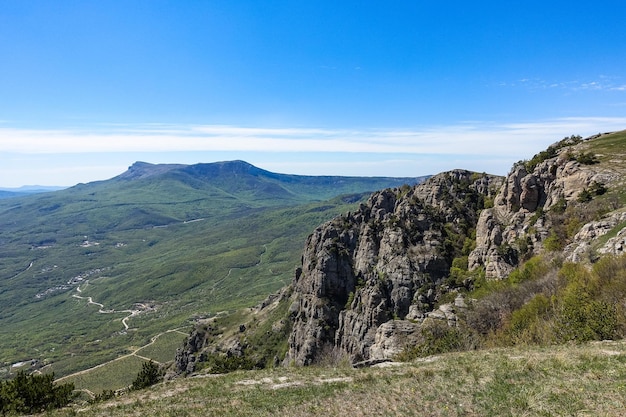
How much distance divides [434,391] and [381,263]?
74232 millimetres

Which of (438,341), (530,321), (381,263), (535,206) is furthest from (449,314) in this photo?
(381,263)

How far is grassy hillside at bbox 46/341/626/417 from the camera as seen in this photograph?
68.6 ft

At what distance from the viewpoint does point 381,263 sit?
98.1m

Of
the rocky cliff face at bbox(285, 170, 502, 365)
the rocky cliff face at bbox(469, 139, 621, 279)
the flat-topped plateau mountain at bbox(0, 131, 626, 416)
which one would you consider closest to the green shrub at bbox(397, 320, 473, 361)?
the flat-topped plateau mountain at bbox(0, 131, 626, 416)

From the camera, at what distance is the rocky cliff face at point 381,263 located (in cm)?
8469

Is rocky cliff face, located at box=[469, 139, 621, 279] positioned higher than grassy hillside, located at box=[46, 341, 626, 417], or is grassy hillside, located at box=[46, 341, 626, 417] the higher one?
rocky cliff face, located at box=[469, 139, 621, 279]

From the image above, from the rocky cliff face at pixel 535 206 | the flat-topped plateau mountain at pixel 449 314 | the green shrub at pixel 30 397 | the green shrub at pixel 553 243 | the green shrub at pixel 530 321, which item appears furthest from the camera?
the rocky cliff face at pixel 535 206

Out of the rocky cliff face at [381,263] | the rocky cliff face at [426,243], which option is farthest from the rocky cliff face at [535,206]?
the rocky cliff face at [381,263]

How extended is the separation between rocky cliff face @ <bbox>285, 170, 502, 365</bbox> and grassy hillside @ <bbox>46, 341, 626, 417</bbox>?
123 feet

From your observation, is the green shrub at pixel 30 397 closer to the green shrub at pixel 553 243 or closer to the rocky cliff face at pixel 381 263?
the rocky cliff face at pixel 381 263

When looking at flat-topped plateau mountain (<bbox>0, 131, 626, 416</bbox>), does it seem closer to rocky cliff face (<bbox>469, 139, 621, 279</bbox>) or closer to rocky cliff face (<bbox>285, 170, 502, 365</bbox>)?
rocky cliff face (<bbox>469, 139, 621, 279</bbox>)

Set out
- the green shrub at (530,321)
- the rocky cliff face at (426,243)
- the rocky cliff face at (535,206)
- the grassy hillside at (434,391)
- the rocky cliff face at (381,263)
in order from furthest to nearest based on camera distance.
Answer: the rocky cliff face at (381,263) → the rocky cliff face at (535,206) → the rocky cliff face at (426,243) → the green shrub at (530,321) → the grassy hillside at (434,391)

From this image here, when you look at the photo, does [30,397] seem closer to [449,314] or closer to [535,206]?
[449,314]

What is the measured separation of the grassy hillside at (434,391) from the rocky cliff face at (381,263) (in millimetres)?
37506
